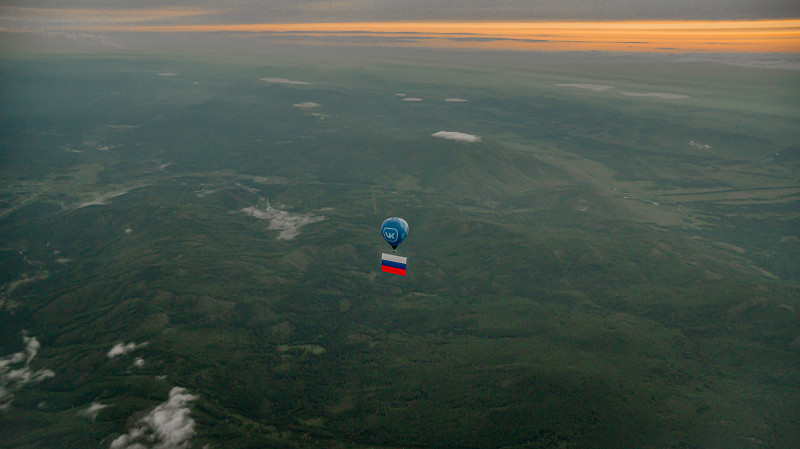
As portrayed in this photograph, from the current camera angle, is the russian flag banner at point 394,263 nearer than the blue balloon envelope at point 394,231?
Yes

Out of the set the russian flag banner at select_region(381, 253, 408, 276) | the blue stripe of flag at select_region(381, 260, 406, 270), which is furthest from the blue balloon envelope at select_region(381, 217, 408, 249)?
the blue stripe of flag at select_region(381, 260, 406, 270)

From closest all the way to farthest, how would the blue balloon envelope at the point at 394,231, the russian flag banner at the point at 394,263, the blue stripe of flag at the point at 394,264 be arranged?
the russian flag banner at the point at 394,263 < the blue stripe of flag at the point at 394,264 < the blue balloon envelope at the point at 394,231

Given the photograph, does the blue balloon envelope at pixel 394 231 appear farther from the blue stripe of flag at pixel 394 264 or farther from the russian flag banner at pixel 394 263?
the blue stripe of flag at pixel 394 264

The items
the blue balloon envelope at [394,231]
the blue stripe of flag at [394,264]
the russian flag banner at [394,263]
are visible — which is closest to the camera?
the russian flag banner at [394,263]

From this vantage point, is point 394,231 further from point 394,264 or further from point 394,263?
point 394,263

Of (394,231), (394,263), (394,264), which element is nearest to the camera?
(394,263)

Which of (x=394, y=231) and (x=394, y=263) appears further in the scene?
(x=394, y=231)

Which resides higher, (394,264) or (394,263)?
(394,263)

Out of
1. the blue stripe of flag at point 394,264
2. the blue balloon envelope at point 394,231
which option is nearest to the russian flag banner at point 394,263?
the blue stripe of flag at point 394,264

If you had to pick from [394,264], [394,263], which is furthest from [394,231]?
[394,263]

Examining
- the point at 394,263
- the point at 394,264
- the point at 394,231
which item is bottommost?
the point at 394,264

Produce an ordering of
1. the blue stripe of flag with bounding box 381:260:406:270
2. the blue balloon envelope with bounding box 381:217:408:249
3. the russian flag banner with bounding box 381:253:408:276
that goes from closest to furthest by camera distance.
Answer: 1. the russian flag banner with bounding box 381:253:408:276
2. the blue stripe of flag with bounding box 381:260:406:270
3. the blue balloon envelope with bounding box 381:217:408:249

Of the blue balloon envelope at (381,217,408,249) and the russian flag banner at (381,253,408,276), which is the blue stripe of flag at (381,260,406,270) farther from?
the blue balloon envelope at (381,217,408,249)
